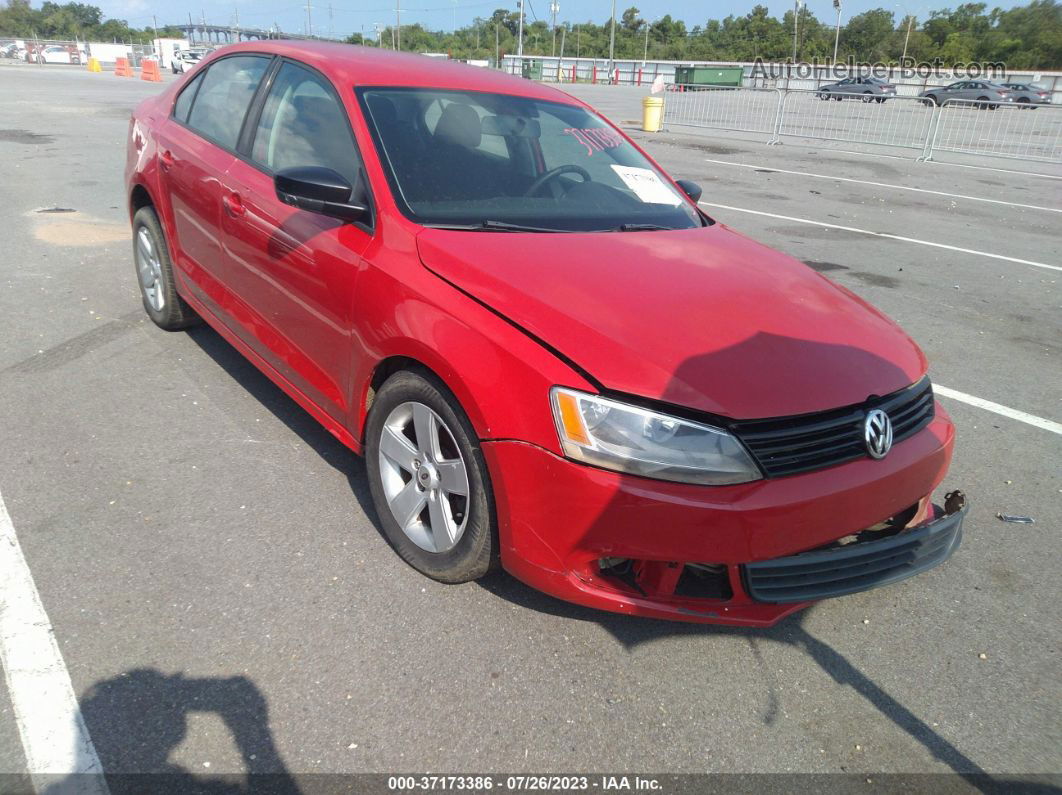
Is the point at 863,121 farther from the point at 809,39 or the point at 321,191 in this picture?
the point at 809,39

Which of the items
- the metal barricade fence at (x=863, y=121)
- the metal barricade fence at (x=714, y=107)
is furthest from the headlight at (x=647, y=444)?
the metal barricade fence at (x=714, y=107)

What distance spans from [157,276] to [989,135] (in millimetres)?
21968

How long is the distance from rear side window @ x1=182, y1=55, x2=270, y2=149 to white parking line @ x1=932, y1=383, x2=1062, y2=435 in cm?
386

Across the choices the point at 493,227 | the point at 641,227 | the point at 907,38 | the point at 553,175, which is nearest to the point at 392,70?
the point at 553,175

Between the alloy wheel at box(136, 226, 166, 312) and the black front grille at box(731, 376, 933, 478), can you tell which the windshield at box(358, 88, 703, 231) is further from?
the alloy wheel at box(136, 226, 166, 312)

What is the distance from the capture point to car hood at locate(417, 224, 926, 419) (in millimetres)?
2424

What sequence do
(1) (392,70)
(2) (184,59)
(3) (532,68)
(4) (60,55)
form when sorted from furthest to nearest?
(4) (60,55), (3) (532,68), (2) (184,59), (1) (392,70)

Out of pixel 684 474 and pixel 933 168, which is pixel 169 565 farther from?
pixel 933 168

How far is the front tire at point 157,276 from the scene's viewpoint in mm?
4891

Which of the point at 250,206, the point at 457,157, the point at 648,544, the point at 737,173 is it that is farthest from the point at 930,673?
the point at 737,173

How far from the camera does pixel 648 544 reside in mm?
2361

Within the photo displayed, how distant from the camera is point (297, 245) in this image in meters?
3.33

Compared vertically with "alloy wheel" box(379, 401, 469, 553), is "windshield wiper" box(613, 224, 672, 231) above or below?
above

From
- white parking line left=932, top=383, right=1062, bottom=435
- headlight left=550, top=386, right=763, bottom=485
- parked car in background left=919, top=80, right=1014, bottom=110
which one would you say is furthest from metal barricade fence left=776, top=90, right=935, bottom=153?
headlight left=550, top=386, right=763, bottom=485
